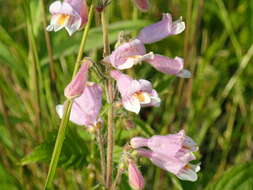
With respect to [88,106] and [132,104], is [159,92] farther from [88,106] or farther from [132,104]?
[132,104]

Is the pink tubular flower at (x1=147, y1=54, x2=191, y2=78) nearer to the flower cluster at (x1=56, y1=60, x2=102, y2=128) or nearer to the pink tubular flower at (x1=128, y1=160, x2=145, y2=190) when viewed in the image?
the flower cluster at (x1=56, y1=60, x2=102, y2=128)

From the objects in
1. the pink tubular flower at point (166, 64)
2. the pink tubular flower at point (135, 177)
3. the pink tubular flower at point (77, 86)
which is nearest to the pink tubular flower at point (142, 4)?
the pink tubular flower at point (166, 64)

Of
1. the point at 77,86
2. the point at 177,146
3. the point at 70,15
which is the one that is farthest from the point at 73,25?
the point at 177,146

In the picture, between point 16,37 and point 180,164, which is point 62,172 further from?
point 16,37

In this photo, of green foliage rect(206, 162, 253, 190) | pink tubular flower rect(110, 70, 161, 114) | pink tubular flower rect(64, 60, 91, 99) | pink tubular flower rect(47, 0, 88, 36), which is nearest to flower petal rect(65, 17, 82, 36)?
pink tubular flower rect(47, 0, 88, 36)

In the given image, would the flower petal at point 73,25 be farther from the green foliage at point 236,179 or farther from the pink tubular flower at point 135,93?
the green foliage at point 236,179
